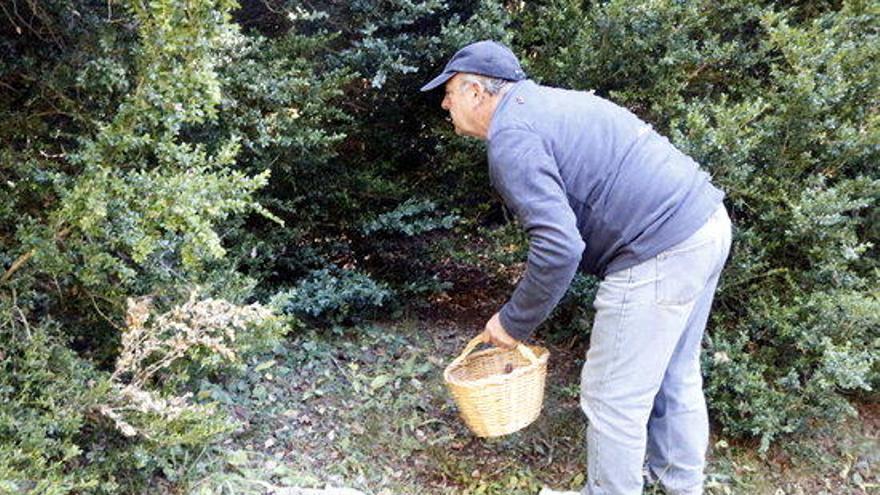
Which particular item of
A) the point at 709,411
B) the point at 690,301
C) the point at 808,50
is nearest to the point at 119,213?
the point at 690,301

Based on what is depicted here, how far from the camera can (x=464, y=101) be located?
270 cm

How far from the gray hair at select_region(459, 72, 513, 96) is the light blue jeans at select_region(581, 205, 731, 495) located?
31.4 inches

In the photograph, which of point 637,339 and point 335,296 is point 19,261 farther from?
point 637,339

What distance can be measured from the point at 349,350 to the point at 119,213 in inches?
72.5

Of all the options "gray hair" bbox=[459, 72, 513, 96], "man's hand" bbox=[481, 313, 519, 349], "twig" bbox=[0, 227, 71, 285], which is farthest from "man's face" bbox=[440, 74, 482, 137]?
"twig" bbox=[0, 227, 71, 285]

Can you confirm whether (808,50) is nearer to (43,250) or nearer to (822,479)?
(822,479)

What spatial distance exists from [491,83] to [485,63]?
0.25ft

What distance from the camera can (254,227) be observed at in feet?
14.1

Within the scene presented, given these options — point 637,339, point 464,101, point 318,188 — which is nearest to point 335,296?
point 318,188

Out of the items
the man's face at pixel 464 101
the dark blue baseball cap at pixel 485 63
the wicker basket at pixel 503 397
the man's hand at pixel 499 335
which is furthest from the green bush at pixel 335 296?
the dark blue baseball cap at pixel 485 63

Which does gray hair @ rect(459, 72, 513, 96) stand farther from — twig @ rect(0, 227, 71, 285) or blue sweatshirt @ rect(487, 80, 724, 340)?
twig @ rect(0, 227, 71, 285)

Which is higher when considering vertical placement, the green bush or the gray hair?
the gray hair

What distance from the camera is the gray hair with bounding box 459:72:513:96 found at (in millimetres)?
2639

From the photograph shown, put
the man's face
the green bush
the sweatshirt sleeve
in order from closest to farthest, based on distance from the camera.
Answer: the sweatshirt sleeve → the man's face → the green bush
